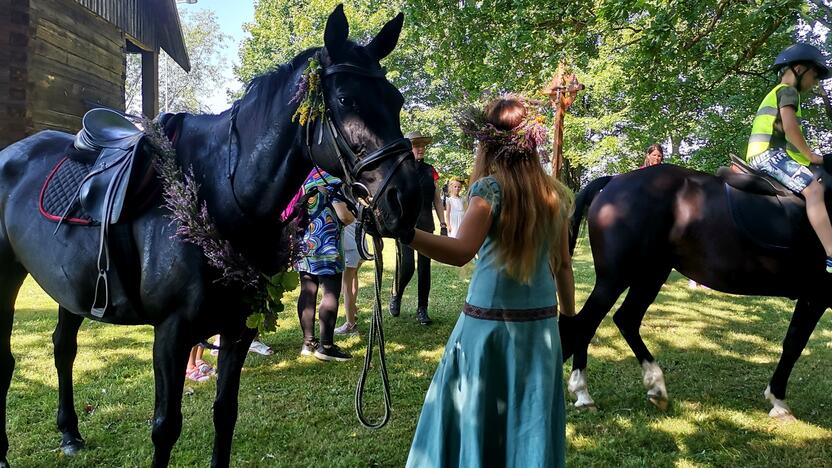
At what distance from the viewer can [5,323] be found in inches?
125

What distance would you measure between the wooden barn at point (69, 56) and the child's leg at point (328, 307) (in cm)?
392

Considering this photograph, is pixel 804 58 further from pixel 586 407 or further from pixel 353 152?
pixel 353 152

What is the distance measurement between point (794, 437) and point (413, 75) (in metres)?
31.3

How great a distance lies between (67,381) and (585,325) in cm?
371

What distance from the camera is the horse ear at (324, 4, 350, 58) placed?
183cm

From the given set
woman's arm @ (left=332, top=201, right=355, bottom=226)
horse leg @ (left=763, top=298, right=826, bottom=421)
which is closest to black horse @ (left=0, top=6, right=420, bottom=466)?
woman's arm @ (left=332, top=201, right=355, bottom=226)

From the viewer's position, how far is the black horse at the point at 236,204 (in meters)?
1.75

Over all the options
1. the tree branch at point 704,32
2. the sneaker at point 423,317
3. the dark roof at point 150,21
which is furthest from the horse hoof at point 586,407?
the dark roof at point 150,21

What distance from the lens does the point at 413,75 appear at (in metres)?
32.6

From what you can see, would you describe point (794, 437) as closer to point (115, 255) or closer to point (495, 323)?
point (495, 323)

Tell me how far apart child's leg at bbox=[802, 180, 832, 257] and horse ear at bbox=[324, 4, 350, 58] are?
A: 365 cm

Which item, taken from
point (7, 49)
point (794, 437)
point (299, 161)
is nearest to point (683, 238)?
point (794, 437)

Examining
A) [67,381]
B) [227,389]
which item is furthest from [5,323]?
[227,389]

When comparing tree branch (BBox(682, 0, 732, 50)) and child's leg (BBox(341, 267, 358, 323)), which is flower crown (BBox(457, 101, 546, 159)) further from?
tree branch (BBox(682, 0, 732, 50))
